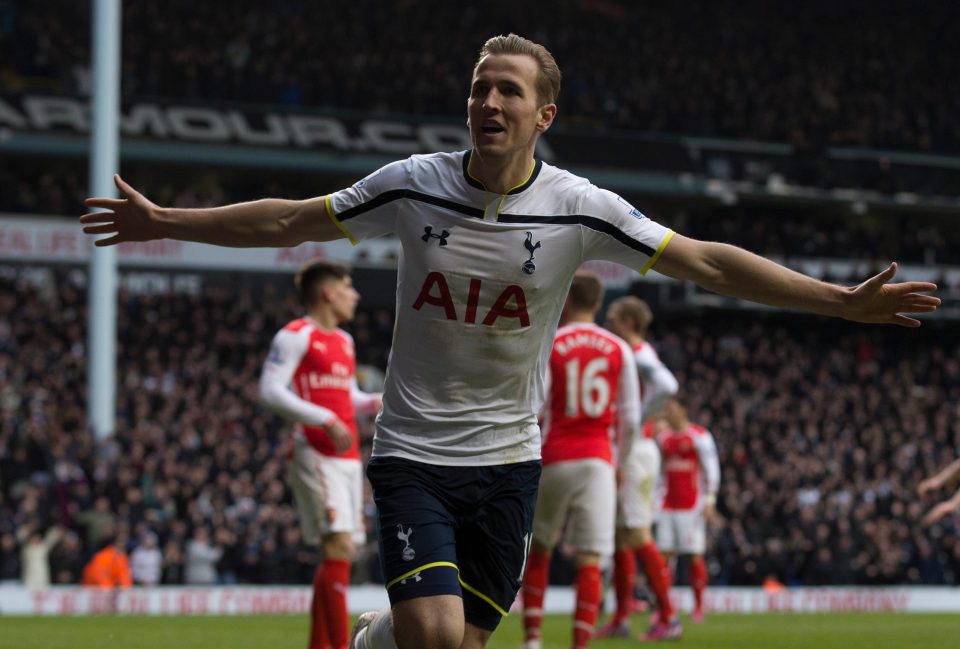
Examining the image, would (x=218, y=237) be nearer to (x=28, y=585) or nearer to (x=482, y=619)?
(x=482, y=619)

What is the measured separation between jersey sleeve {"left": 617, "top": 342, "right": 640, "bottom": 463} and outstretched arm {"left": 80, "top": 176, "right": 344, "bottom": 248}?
4772 millimetres

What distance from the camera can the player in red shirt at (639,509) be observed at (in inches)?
424

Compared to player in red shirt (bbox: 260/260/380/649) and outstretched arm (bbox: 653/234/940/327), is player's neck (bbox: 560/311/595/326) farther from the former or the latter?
outstretched arm (bbox: 653/234/940/327)

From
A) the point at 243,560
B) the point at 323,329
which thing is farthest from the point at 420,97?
the point at 323,329

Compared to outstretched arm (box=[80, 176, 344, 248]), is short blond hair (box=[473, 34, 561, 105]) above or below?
above

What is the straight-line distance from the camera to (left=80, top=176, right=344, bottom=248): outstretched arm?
4.81m

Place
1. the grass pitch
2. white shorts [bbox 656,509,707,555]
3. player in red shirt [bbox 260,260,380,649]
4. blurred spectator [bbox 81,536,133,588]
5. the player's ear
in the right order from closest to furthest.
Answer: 1. the player's ear
2. player in red shirt [bbox 260,260,380,649]
3. the grass pitch
4. white shorts [bbox 656,509,707,555]
5. blurred spectator [bbox 81,536,133,588]

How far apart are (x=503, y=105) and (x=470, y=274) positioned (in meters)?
0.58

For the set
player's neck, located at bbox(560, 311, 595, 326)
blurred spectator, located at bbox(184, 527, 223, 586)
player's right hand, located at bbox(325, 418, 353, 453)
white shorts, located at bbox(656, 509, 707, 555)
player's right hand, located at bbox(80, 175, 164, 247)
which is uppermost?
player's neck, located at bbox(560, 311, 595, 326)

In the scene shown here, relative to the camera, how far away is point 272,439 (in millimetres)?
24234

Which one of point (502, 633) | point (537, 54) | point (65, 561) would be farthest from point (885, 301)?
point (65, 561)

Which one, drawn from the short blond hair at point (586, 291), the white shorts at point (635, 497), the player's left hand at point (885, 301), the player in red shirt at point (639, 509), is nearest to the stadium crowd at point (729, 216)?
the white shorts at point (635, 497)

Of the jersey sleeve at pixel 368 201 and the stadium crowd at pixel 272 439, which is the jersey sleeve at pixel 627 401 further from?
the stadium crowd at pixel 272 439

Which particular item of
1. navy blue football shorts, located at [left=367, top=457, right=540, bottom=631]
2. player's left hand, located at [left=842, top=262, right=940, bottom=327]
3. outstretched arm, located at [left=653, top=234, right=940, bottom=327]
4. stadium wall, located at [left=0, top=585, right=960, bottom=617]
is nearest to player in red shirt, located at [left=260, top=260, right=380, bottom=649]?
navy blue football shorts, located at [left=367, top=457, right=540, bottom=631]
